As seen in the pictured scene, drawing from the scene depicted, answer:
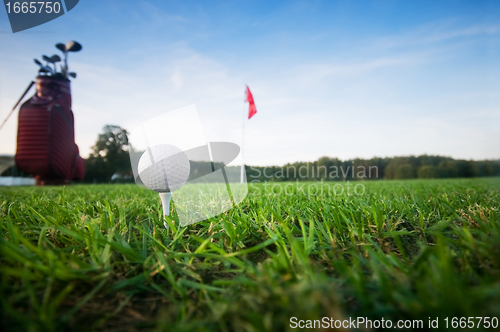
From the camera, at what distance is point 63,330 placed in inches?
25.0

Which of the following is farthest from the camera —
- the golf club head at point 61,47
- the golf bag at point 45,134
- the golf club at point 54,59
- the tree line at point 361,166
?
the tree line at point 361,166

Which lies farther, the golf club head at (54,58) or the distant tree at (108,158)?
the distant tree at (108,158)

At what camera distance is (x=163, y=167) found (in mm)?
1568

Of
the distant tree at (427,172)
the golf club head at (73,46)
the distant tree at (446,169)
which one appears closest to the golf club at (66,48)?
the golf club head at (73,46)

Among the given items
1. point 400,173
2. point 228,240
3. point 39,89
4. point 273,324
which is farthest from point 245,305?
point 400,173

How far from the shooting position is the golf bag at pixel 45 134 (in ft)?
29.2

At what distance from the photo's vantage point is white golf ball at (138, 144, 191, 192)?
61.3 inches

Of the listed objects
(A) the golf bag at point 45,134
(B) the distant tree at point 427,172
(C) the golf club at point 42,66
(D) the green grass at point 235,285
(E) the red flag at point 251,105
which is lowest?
(D) the green grass at point 235,285

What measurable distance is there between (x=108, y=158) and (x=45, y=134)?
21.4 m

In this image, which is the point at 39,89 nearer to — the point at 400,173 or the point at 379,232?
the point at 379,232

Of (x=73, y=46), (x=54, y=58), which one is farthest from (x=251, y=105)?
(x=54, y=58)

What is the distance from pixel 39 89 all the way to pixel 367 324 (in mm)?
12417

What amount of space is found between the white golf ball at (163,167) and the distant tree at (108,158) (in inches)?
1020

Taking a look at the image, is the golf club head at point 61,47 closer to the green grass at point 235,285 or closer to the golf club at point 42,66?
the golf club at point 42,66
